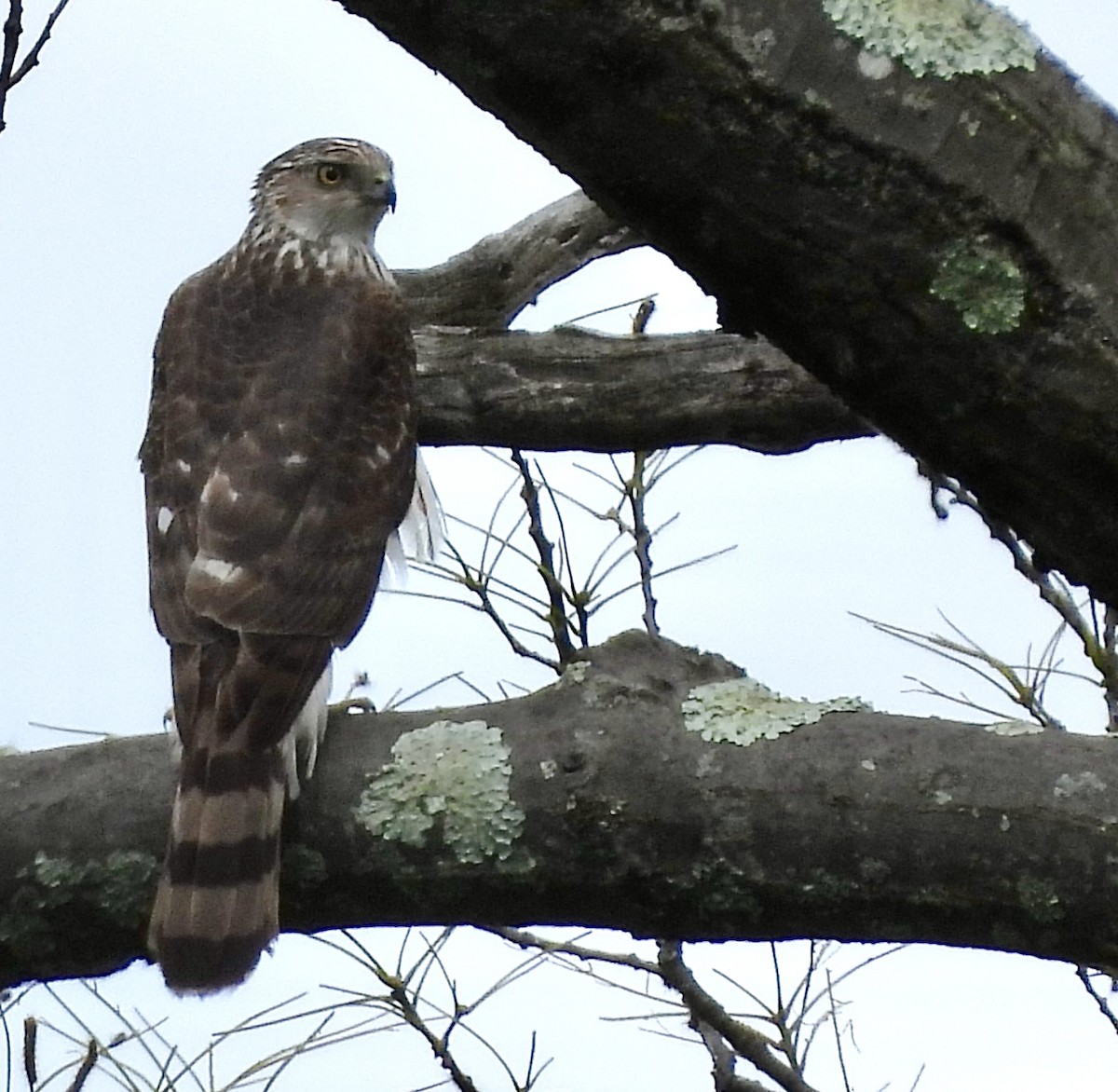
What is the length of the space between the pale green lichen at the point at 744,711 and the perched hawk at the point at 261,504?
615 mm

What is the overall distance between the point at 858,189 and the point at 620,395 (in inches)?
102

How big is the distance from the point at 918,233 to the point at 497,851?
0.91 m

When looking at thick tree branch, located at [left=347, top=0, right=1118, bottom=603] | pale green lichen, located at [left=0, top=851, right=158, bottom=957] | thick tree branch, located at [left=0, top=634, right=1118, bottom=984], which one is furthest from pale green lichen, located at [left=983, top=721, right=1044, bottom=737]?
pale green lichen, located at [left=0, top=851, right=158, bottom=957]

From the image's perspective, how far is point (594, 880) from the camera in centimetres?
211

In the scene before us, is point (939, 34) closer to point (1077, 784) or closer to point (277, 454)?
point (1077, 784)

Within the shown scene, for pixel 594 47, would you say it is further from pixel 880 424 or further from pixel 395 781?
pixel 395 781

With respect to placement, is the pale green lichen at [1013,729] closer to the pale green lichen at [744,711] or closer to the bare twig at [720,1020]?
the pale green lichen at [744,711]

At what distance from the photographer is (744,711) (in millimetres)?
2156

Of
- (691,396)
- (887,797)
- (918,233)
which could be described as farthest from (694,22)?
(691,396)

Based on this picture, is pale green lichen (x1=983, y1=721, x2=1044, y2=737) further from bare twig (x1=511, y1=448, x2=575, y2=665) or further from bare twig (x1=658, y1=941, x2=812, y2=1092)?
bare twig (x1=511, y1=448, x2=575, y2=665)

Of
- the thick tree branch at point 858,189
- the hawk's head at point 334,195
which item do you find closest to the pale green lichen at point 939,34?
the thick tree branch at point 858,189

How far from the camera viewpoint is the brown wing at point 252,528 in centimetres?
230

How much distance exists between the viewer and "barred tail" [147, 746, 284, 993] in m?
2.22

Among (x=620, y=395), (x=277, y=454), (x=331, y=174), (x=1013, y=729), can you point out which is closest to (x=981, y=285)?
(x=1013, y=729)
